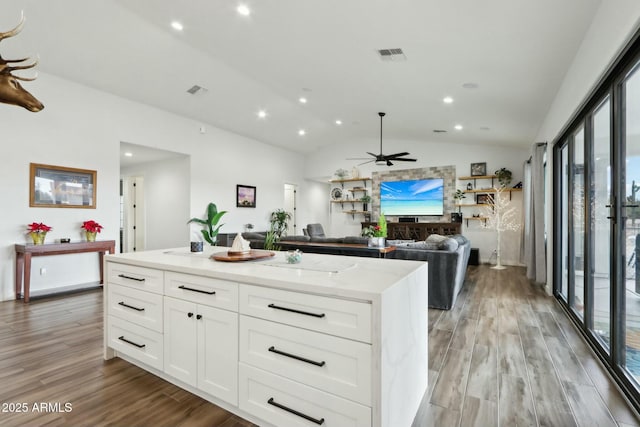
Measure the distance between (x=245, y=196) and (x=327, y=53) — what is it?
4.98 m

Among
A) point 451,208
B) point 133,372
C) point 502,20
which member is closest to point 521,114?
point 502,20

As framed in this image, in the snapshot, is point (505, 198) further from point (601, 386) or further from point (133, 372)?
point (133, 372)

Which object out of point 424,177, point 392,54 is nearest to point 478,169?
point 424,177

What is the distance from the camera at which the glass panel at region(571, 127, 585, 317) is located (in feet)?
11.0

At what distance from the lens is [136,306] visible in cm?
227

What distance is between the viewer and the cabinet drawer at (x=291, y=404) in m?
1.41

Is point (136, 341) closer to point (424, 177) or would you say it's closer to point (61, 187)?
point (61, 187)

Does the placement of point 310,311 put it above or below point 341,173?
below

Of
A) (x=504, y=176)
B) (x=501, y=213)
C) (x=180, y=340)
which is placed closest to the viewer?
(x=180, y=340)

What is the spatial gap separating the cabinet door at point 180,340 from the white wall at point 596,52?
295 cm

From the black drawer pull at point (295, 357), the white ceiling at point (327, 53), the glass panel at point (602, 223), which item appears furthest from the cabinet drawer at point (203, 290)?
the glass panel at point (602, 223)

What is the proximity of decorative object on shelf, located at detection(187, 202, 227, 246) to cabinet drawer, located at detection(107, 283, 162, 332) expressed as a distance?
14.8ft

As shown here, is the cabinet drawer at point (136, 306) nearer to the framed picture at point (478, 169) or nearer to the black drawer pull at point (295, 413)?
the black drawer pull at point (295, 413)

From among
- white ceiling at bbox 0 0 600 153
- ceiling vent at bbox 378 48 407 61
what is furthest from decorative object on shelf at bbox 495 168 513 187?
ceiling vent at bbox 378 48 407 61
